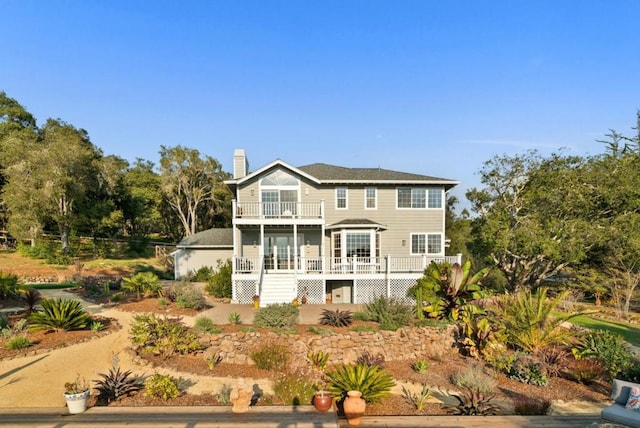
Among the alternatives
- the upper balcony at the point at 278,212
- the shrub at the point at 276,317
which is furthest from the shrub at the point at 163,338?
the upper balcony at the point at 278,212

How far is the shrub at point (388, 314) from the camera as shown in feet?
40.9

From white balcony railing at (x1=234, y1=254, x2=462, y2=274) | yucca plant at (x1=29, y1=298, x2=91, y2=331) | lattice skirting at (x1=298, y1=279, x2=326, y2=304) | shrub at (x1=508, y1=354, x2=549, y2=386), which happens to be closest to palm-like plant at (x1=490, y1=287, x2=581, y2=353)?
shrub at (x1=508, y1=354, x2=549, y2=386)

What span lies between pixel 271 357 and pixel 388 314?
15.9 ft

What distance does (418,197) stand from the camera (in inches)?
792

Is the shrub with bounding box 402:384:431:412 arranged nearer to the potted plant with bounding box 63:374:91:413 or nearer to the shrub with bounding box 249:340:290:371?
the shrub with bounding box 249:340:290:371

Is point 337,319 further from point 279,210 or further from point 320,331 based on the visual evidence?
point 279,210

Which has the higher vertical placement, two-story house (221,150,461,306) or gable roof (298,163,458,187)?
gable roof (298,163,458,187)

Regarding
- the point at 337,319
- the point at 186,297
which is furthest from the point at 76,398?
the point at 186,297

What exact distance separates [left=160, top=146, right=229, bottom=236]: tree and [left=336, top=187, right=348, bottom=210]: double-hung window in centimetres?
2190

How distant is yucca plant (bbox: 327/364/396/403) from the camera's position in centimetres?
754

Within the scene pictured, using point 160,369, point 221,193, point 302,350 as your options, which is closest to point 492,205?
point 302,350

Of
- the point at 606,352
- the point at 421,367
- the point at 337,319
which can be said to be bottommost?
the point at 421,367

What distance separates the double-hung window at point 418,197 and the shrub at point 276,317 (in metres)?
10.4

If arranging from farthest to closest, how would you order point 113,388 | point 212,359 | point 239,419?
point 212,359 → point 113,388 → point 239,419
